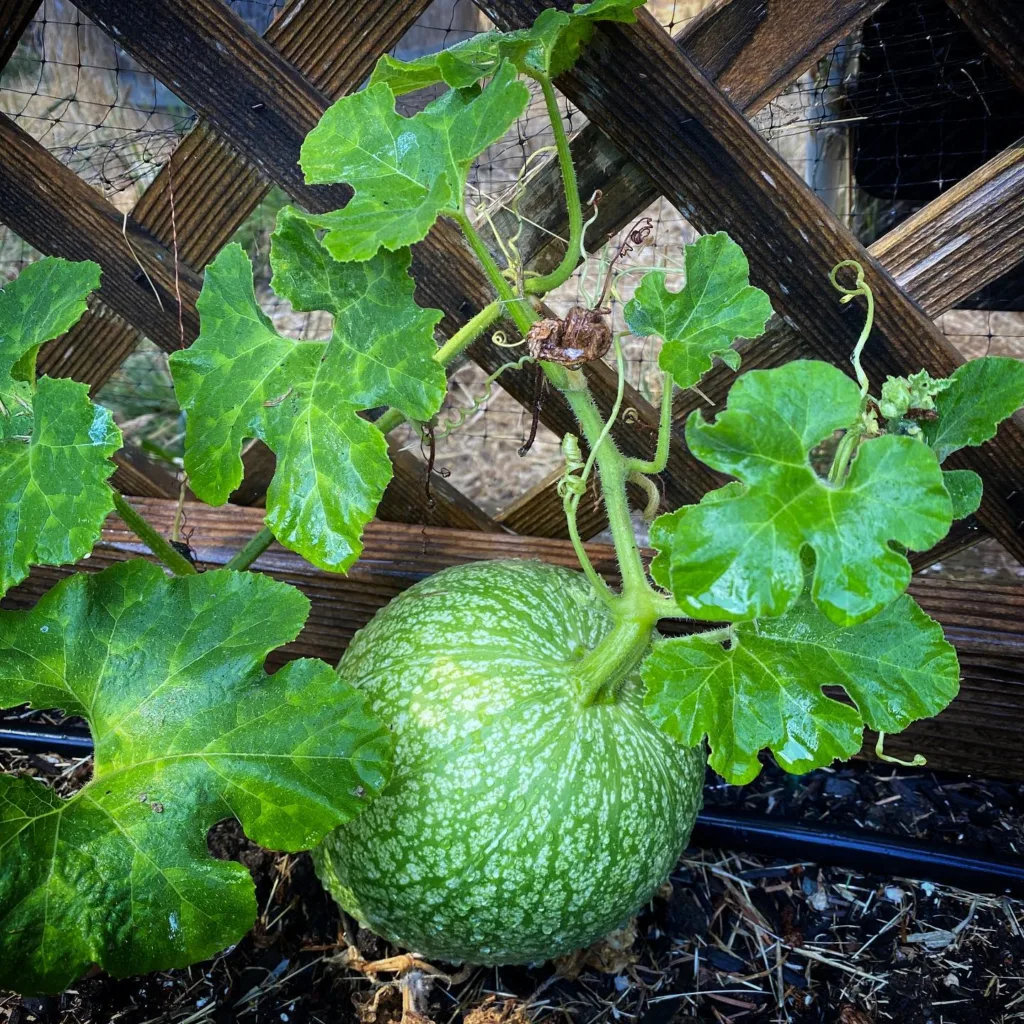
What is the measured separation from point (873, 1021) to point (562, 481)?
2.92 ft

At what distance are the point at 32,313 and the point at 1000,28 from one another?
4.00ft

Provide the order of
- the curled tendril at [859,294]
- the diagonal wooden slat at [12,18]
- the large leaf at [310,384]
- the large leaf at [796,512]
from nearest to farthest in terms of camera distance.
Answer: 1. the large leaf at [796,512]
2. the curled tendril at [859,294]
3. the large leaf at [310,384]
4. the diagonal wooden slat at [12,18]

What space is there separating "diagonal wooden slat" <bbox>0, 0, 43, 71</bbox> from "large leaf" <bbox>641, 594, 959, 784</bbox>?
4.15 feet

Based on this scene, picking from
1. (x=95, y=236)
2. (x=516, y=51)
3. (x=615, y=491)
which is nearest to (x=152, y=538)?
(x=95, y=236)

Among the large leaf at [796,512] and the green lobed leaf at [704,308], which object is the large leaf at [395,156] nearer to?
the green lobed leaf at [704,308]

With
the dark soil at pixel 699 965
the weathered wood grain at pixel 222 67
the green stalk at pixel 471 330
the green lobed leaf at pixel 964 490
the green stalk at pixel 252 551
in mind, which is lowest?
the dark soil at pixel 699 965

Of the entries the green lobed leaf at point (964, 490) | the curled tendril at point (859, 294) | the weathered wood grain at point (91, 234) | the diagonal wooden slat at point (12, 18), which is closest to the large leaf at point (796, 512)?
the curled tendril at point (859, 294)

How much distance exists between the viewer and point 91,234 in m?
1.49

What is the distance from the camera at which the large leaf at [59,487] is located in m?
1.04

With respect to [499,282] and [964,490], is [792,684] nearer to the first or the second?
[964,490]

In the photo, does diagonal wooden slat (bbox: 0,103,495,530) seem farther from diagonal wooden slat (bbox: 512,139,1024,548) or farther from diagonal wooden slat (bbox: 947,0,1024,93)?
diagonal wooden slat (bbox: 947,0,1024,93)

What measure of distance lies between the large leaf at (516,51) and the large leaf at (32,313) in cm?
44

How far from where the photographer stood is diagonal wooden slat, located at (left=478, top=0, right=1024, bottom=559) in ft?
3.94

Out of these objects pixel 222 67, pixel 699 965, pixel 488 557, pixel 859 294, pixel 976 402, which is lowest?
pixel 699 965
